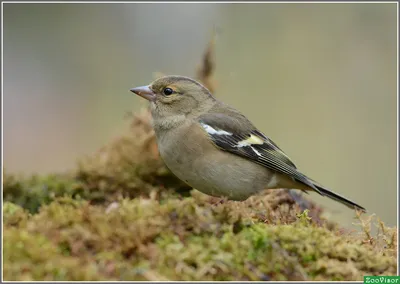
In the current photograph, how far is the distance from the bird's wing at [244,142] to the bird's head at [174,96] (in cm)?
30

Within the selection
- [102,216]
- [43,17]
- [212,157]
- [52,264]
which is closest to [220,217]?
[102,216]

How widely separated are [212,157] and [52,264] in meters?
2.64

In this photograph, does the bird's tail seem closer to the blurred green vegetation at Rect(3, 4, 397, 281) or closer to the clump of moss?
the blurred green vegetation at Rect(3, 4, 397, 281)

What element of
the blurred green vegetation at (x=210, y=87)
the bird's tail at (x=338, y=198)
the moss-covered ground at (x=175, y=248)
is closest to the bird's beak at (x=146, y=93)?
the blurred green vegetation at (x=210, y=87)

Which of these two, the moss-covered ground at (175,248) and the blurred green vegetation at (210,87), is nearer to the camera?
the moss-covered ground at (175,248)

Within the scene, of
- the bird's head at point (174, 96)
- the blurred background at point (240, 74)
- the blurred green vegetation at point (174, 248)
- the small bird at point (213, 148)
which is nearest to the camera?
the blurred green vegetation at point (174, 248)

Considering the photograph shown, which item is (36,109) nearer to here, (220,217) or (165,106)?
(165,106)

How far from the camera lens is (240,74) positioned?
1408 centimetres

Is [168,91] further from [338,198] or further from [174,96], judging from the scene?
[338,198]

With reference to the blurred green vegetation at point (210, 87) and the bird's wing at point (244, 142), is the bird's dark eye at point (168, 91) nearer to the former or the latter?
the bird's wing at point (244, 142)

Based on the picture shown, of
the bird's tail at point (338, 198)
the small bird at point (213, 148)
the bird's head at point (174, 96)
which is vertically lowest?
the bird's tail at point (338, 198)

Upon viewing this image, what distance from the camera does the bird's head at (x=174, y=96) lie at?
5.75 metres

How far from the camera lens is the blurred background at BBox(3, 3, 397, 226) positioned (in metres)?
12.5

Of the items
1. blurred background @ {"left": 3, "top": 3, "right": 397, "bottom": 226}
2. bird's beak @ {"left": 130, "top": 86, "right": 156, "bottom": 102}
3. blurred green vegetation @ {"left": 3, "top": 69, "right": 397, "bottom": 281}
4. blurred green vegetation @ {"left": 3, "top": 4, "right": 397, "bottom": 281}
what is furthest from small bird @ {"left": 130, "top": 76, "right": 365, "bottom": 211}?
blurred background @ {"left": 3, "top": 3, "right": 397, "bottom": 226}
